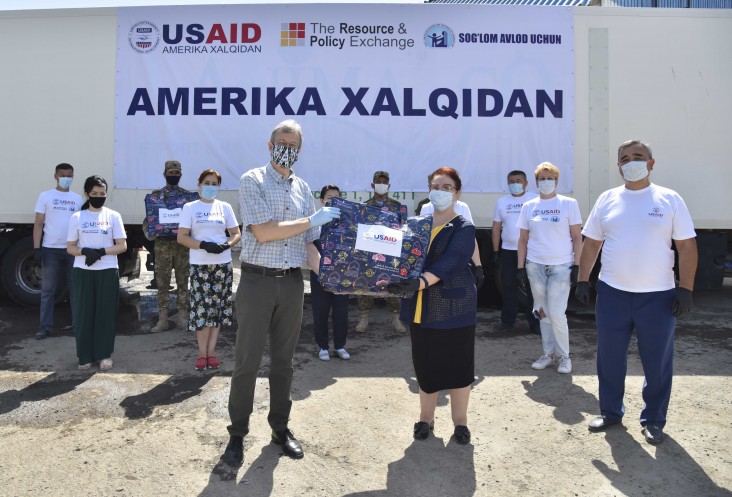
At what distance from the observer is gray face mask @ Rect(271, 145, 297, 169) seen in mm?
3270

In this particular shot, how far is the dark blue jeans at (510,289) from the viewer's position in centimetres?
631

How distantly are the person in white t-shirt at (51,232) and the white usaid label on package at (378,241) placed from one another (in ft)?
14.7

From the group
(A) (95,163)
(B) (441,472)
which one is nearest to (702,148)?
(B) (441,472)

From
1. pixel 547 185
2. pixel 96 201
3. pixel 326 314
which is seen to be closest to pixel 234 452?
pixel 326 314

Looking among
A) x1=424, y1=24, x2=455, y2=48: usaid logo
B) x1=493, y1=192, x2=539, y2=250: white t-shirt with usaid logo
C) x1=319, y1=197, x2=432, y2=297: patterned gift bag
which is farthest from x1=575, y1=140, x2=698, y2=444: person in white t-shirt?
x1=424, y1=24, x2=455, y2=48: usaid logo

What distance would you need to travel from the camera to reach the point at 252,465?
10.5ft

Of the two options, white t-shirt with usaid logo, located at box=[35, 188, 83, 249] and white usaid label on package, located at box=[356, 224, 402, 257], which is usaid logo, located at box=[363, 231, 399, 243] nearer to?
white usaid label on package, located at box=[356, 224, 402, 257]

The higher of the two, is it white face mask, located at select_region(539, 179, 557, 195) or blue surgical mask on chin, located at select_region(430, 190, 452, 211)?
white face mask, located at select_region(539, 179, 557, 195)

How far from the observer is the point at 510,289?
21.1 feet

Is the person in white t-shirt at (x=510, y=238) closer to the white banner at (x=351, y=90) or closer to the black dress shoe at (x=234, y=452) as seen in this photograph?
the white banner at (x=351, y=90)

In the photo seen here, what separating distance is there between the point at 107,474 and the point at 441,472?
6.11 ft

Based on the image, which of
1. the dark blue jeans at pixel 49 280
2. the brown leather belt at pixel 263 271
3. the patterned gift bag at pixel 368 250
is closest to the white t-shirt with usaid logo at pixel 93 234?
the dark blue jeans at pixel 49 280

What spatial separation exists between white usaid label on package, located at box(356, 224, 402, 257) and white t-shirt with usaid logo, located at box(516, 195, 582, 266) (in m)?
2.26

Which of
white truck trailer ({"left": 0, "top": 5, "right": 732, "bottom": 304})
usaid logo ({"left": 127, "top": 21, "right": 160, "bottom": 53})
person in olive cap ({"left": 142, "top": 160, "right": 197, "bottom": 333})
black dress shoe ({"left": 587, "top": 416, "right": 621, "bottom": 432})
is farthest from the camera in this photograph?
usaid logo ({"left": 127, "top": 21, "right": 160, "bottom": 53})
